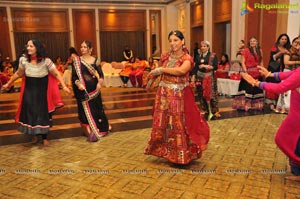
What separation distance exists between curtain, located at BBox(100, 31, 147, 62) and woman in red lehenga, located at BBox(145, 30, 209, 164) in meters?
10.4

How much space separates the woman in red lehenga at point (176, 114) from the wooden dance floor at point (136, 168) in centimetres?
19

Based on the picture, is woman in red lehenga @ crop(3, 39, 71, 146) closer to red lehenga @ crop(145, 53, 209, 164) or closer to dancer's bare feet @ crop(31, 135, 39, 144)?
dancer's bare feet @ crop(31, 135, 39, 144)

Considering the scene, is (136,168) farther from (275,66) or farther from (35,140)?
(275,66)

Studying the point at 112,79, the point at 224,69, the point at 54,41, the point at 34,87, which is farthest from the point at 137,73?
the point at 34,87

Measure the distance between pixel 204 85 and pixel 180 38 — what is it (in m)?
→ 2.13

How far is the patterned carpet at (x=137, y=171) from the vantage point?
2400 millimetres

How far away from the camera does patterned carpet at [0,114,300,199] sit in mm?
2400

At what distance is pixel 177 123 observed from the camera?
109 inches

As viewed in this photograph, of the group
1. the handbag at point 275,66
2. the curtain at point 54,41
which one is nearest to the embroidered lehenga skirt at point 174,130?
the handbag at point 275,66

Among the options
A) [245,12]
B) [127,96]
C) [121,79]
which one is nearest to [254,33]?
[245,12]

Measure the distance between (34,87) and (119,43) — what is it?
990cm

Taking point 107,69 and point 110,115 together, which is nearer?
point 110,115

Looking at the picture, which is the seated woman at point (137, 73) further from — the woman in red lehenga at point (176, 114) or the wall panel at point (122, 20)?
the woman in red lehenga at point (176, 114)

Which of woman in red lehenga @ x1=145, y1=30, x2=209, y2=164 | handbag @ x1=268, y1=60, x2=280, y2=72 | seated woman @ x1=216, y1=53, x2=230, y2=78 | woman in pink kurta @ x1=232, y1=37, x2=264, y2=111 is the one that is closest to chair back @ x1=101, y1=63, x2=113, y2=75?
seated woman @ x1=216, y1=53, x2=230, y2=78
